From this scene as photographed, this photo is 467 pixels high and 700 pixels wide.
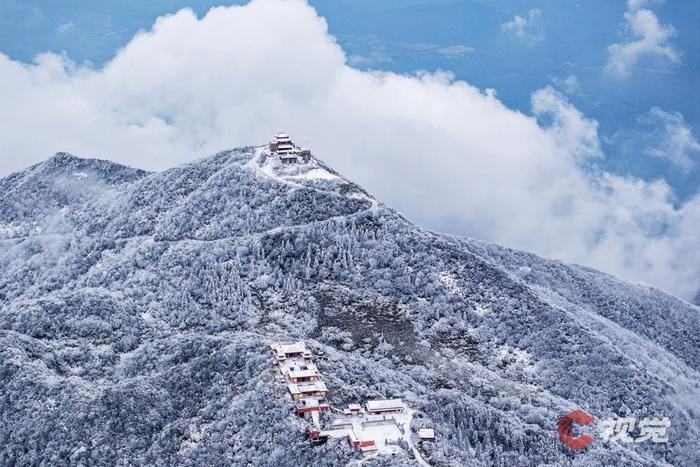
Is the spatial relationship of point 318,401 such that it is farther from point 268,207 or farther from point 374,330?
point 268,207

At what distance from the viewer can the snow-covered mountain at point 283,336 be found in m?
69.2

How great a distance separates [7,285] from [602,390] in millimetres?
75428

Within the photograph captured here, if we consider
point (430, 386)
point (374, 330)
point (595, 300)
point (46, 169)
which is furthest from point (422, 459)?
point (46, 169)

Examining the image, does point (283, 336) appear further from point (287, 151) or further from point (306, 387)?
point (287, 151)

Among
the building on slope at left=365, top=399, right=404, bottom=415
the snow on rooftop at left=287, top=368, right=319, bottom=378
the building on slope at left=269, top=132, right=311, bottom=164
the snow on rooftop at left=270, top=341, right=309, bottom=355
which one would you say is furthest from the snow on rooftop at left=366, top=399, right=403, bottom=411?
the building on slope at left=269, top=132, right=311, bottom=164

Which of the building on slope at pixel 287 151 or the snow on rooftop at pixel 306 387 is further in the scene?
the building on slope at pixel 287 151

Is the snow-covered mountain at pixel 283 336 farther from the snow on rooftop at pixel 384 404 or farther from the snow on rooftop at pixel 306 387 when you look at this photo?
the snow on rooftop at pixel 384 404

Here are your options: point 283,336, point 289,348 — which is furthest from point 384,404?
point 283,336

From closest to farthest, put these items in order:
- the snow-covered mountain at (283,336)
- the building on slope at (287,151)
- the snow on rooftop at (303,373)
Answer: the snow on rooftop at (303,373), the snow-covered mountain at (283,336), the building on slope at (287,151)

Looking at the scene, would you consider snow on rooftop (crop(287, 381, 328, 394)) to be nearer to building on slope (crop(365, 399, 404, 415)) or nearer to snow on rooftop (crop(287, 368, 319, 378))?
snow on rooftop (crop(287, 368, 319, 378))

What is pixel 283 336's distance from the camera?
81.4m

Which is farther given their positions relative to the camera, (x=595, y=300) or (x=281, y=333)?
(x=595, y=300)

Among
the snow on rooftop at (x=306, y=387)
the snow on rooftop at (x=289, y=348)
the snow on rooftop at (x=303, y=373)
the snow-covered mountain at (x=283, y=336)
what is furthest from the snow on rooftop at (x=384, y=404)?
the snow on rooftop at (x=289, y=348)

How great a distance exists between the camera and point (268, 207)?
104m
